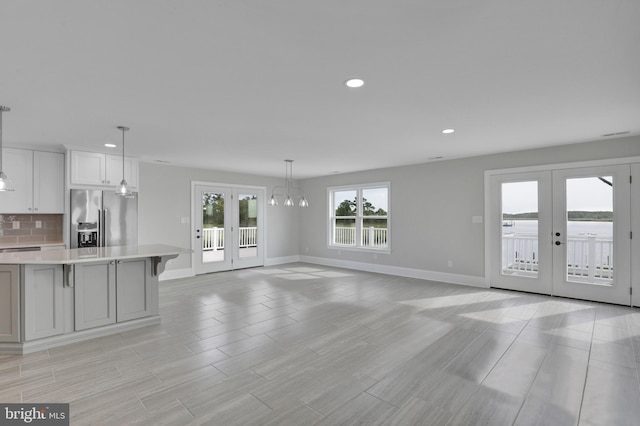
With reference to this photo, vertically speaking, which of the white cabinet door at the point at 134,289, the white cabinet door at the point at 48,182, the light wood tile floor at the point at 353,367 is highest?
the white cabinet door at the point at 48,182

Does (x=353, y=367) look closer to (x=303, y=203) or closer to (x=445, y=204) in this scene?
(x=303, y=203)

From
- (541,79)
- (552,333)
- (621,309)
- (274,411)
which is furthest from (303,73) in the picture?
(621,309)

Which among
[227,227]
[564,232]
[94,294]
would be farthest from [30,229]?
[564,232]

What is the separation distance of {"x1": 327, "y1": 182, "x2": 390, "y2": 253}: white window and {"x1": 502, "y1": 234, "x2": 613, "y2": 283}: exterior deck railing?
8.18 feet

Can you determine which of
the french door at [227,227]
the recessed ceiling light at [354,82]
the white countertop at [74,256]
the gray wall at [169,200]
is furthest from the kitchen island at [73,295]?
the french door at [227,227]

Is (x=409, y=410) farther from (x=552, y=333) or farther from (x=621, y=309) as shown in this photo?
(x=621, y=309)

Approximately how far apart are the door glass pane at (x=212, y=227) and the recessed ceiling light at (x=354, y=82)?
5413 mm

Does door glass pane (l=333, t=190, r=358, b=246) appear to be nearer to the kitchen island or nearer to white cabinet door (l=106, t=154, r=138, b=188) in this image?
white cabinet door (l=106, t=154, r=138, b=188)

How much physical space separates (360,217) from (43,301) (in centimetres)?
610

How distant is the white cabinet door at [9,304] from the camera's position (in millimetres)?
3109

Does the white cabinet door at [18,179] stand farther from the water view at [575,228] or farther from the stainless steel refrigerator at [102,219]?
the water view at [575,228]

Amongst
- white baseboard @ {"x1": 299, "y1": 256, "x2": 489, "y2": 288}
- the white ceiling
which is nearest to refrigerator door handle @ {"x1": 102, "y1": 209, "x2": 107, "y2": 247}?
the white ceiling

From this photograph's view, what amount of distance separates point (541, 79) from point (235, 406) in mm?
3445

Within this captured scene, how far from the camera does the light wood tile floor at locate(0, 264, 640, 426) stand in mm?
2168
